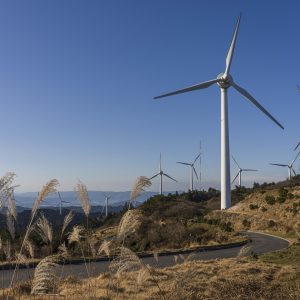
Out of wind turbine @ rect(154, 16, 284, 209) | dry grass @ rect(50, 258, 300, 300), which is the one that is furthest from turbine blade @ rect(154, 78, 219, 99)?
dry grass @ rect(50, 258, 300, 300)

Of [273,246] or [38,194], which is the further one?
[273,246]

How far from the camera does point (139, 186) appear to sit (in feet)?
22.0

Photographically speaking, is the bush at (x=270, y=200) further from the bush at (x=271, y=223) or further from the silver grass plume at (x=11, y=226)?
the silver grass plume at (x=11, y=226)

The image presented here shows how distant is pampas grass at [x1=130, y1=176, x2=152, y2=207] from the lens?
21.9 feet

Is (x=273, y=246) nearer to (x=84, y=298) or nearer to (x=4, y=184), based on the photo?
(x=84, y=298)

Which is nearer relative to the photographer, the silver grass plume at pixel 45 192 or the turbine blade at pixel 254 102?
the silver grass plume at pixel 45 192

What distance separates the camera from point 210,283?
15.1 meters

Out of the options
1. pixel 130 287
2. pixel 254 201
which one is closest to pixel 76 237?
pixel 130 287

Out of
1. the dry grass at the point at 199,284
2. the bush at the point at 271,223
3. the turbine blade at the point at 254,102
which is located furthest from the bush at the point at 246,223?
the dry grass at the point at 199,284

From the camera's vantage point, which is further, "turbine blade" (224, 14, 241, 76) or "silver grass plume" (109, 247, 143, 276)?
"turbine blade" (224, 14, 241, 76)

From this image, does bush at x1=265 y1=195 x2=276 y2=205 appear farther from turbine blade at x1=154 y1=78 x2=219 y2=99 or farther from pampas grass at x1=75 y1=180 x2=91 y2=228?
pampas grass at x1=75 y1=180 x2=91 y2=228

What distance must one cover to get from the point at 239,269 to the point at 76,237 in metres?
12.9

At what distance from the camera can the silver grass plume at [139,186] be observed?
21.9 feet

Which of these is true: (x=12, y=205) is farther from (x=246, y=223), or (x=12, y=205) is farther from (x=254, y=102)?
(x=254, y=102)
